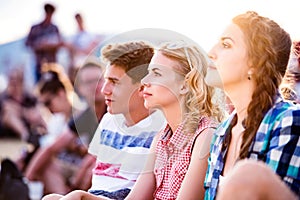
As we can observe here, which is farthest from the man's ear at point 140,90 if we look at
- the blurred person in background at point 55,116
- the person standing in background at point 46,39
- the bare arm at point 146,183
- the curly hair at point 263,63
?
the person standing in background at point 46,39

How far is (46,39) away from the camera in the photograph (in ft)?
12.6

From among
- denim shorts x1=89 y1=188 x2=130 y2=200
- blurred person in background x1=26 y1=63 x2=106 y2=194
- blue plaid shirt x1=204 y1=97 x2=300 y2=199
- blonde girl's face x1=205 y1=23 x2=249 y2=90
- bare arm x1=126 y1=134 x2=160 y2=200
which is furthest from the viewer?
blurred person in background x1=26 y1=63 x2=106 y2=194

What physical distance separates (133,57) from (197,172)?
1.69ft

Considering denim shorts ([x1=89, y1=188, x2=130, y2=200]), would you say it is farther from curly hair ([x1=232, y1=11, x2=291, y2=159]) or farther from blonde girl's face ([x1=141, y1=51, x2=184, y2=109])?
curly hair ([x1=232, y1=11, x2=291, y2=159])

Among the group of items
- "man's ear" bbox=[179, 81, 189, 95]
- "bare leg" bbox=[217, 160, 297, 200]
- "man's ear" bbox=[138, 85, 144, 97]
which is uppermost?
"bare leg" bbox=[217, 160, 297, 200]

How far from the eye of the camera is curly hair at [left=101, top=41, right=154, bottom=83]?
6.93 feet

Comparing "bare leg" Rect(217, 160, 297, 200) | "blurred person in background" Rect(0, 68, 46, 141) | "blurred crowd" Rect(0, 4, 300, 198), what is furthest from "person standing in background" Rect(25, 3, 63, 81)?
"bare leg" Rect(217, 160, 297, 200)

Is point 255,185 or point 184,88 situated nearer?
point 255,185

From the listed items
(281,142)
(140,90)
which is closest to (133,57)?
(140,90)

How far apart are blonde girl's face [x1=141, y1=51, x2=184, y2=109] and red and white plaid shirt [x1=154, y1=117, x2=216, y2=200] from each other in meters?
0.09

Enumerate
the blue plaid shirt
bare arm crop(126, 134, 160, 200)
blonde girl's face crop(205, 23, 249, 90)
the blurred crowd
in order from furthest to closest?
the blurred crowd, bare arm crop(126, 134, 160, 200), blonde girl's face crop(205, 23, 249, 90), the blue plaid shirt

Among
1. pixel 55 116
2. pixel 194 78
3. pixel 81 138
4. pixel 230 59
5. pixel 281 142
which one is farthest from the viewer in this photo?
pixel 55 116

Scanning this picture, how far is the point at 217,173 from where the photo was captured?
65.4 inches

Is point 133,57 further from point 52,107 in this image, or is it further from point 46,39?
point 46,39
